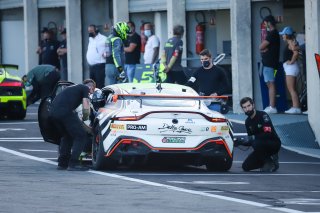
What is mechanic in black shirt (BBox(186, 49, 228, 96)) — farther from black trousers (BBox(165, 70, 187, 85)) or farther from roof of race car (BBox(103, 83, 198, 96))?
black trousers (BBox(165, 70, 187, 85))

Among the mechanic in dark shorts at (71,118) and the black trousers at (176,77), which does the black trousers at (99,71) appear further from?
the mechanic in dark shorts at (71,118)

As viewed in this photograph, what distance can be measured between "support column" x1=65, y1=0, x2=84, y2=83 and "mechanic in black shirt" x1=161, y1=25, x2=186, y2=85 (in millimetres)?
10664

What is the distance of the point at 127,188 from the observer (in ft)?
56.1

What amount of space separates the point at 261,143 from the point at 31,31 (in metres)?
23.2

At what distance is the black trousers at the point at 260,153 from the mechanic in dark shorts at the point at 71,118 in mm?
2412

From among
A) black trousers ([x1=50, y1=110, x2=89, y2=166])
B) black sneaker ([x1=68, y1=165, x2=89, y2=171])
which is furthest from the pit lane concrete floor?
black sneaker ([x1=68, y1=165, x2=89, y2=171])

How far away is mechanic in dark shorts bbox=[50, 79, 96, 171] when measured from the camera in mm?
20125

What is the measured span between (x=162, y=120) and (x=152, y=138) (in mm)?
284

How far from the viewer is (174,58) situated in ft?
95.2

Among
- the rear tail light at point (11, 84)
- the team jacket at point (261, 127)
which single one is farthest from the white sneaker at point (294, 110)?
the team jacket at point (261, 127)

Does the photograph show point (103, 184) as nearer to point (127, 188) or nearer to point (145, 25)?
point (127, 188)

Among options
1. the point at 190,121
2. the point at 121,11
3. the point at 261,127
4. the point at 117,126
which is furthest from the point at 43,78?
the point at 121,11

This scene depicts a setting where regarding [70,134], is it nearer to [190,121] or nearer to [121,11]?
[190,121]

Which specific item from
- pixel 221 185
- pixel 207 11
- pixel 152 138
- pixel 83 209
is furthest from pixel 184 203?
pixel 207 11
